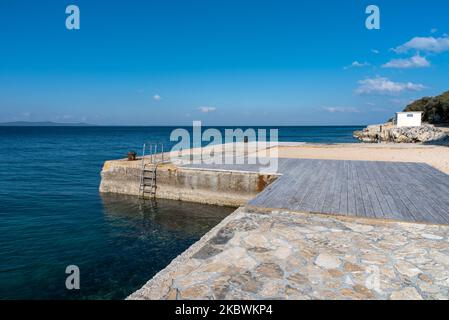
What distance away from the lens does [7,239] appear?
10.5 meters

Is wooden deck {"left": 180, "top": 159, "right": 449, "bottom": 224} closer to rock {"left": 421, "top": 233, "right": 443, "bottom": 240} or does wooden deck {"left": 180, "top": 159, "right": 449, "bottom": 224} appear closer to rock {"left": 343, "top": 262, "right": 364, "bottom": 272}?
rock {"left": 421, "top": 233, "right": 443, "bottom": 240}

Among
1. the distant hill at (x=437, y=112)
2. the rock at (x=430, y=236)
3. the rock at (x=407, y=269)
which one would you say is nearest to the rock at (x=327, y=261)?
the rock at (x=407, y=269)

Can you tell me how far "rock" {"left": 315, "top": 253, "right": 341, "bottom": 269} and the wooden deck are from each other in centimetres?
228

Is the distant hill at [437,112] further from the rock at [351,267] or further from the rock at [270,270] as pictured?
the rock at [270,270]

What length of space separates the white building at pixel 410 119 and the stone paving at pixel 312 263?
1933 inches

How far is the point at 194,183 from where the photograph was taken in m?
14.1

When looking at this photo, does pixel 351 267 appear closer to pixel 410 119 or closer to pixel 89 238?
pixel 89 238

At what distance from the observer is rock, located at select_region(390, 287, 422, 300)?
379 cm

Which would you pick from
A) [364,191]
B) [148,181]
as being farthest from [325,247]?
[148,181]

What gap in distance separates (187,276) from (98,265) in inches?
207

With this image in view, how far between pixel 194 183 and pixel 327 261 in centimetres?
983

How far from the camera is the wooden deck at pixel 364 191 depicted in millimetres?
7105

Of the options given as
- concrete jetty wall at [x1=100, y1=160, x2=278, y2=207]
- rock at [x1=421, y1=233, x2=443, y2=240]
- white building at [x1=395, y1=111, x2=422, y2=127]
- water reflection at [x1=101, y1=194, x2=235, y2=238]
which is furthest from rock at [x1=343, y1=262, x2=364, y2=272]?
white building at [x1=395, y1=111, x2=422, y2=127]
